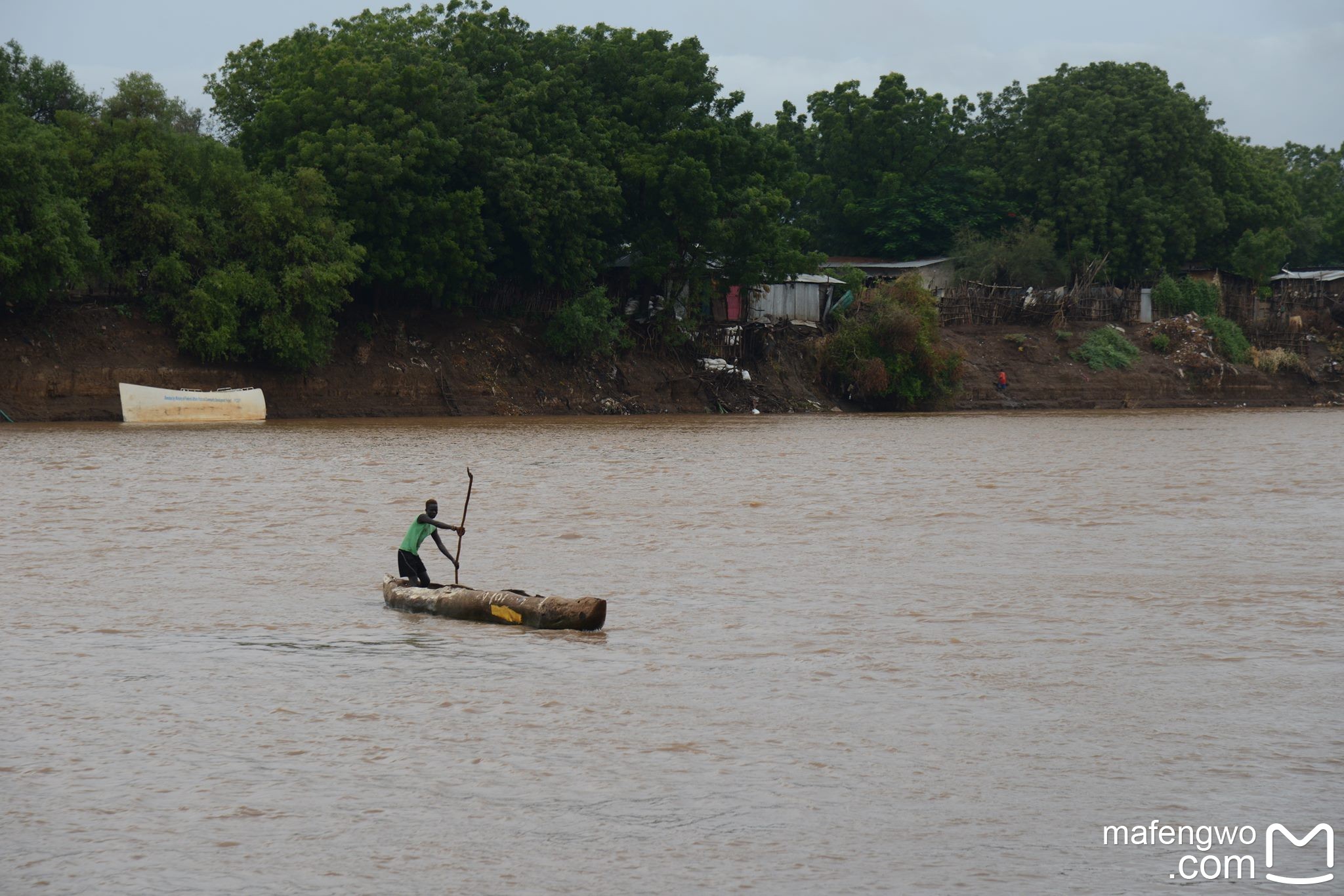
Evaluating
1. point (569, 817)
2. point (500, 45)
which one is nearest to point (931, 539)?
point (569, 817)

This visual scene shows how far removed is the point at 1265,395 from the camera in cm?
6281

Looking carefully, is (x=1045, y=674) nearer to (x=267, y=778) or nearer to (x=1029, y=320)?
(x=267, y=778)

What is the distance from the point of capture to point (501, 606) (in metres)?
12.0

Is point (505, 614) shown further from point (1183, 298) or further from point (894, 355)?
point (1183, 298)

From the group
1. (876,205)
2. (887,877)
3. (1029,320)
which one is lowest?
(887,877)

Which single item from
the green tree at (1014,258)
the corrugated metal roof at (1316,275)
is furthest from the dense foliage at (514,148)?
the corrugated metal roof at (1316,275)

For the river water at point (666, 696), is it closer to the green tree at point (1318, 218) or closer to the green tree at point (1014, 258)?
the green tree at point (1014, 258)

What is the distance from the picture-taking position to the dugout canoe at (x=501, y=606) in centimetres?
1161

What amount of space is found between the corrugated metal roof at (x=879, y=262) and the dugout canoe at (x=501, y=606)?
162 ft

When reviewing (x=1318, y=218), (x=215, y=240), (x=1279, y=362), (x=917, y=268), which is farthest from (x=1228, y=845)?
(x=1318, y=218)

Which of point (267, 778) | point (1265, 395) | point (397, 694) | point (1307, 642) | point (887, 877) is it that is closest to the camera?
point (887, 877)

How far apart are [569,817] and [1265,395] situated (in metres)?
62.1

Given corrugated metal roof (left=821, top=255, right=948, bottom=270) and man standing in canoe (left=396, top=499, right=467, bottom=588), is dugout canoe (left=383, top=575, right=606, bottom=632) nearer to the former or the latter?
man standing in canoe (left=396, top=499, right=467, bottom=588)

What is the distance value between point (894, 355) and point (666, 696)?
44.6 metres
